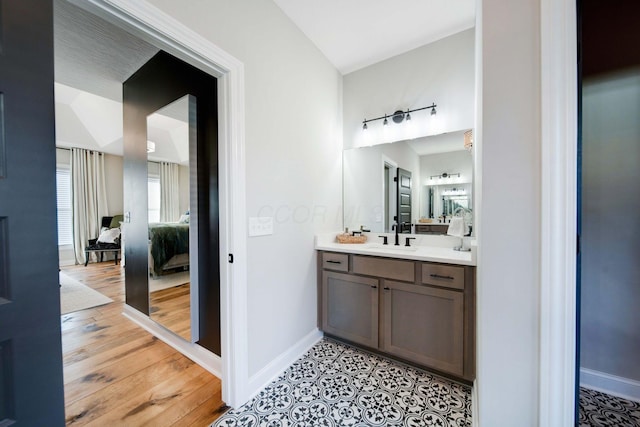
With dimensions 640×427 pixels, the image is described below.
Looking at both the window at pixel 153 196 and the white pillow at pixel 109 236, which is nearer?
the window at pixel 153 196

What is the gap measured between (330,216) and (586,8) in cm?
229

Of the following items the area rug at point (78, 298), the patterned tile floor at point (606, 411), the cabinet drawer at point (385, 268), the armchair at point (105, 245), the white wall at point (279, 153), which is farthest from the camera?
the armchair at point (105, 245)

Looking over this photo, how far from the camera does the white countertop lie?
170 centimetres

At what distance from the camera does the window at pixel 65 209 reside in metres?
5.32

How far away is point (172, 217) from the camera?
2.36 m

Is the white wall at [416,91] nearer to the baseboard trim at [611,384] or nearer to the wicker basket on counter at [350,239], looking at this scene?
the wicker basket on counter at [350,239]

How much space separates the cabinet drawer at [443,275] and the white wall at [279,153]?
3.25 feet

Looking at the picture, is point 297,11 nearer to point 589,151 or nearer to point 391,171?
point 391,171

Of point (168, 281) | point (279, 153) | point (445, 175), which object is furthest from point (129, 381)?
point (445, 175)

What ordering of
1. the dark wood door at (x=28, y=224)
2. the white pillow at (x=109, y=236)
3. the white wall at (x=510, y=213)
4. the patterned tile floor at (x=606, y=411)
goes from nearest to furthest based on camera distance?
the dark wood door at (x=28, y=224) < the white wall at (x=510, y=213) < the patterned tile floor at (x=606, y=411) < the white pillow at (x=109, y=236)

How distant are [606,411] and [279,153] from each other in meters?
2.62

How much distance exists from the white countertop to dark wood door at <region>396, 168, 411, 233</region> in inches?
4.2

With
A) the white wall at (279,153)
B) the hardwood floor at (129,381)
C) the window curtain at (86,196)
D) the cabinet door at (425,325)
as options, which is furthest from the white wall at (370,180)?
the window curtain at (86,196)

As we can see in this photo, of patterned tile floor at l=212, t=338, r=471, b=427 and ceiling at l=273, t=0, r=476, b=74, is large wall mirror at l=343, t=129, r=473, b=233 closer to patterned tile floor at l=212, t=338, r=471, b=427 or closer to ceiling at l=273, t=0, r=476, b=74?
ceiling at l=273, t=0, r=476, b=74
